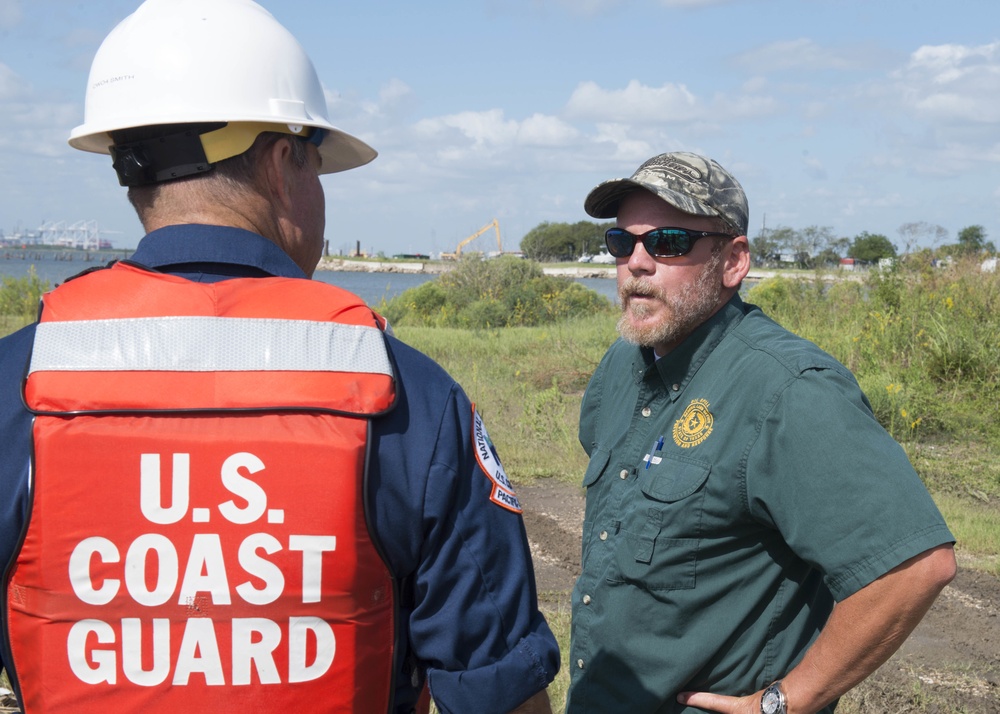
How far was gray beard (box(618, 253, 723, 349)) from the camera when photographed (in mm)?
2543

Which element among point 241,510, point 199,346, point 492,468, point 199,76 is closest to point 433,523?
point 492,468

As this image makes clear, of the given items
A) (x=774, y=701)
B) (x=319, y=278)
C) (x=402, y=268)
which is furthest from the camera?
(x=402, y=268)

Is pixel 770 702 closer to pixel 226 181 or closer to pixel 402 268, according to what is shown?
pixel 226 181

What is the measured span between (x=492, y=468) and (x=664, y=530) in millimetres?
861

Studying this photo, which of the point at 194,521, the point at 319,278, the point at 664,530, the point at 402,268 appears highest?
the point at 194,521

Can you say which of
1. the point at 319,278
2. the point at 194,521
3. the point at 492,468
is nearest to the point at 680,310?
the point at 492,468

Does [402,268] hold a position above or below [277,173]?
below

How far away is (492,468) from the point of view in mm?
1493

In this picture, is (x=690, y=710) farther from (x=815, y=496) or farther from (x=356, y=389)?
(x=356, y=389)

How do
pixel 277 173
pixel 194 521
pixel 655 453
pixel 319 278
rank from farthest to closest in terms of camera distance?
pixel 319 278 → pixel 655 453 → pixel 277 173 → pixel 194 521

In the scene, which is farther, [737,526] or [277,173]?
[737,526]

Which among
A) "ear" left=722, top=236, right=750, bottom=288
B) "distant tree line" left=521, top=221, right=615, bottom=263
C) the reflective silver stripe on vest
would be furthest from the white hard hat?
"distant tree line" left=521, top=221, right=615, bottom=263

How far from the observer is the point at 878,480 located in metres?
1.94

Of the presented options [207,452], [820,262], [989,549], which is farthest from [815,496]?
[820,262]
